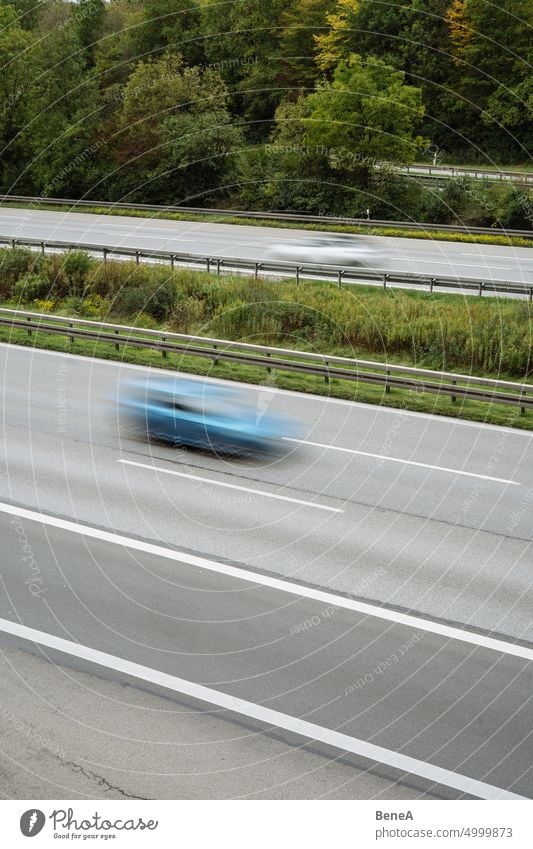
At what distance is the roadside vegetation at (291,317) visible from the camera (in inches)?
1043

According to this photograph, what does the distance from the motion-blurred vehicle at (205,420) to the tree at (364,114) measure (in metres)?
22.8

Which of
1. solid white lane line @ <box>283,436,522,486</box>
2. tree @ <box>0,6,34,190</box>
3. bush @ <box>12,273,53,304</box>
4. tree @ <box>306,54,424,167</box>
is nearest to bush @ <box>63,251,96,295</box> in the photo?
bush @ <box>12,273,53,304</box>

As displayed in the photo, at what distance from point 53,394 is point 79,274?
46.4ft

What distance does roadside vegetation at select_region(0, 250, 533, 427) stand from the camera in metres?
26.5

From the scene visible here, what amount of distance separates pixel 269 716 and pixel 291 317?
22.0 m

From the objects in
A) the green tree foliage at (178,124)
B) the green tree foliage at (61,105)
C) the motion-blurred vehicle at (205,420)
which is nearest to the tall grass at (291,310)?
the motion-blurred vehicle at (205,420)

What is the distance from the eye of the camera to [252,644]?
478 inches

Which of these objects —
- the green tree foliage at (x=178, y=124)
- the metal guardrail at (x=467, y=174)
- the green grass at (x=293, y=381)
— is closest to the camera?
the green grass at (x=293, y=381)

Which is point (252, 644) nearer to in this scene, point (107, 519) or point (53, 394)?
point (107, 519)

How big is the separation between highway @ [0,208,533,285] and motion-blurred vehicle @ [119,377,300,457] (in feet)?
58.2

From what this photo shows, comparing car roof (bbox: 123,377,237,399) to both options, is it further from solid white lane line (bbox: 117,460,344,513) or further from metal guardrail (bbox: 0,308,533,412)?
solid white lane line (bbox: 117,460,344,513)

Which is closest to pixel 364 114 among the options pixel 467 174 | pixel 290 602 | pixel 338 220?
pixel 338 220

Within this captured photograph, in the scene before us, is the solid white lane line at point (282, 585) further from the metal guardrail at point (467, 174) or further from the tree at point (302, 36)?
the metal guardrail at point (467, 174)

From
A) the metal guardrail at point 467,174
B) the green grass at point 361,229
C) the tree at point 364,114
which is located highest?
the tree at point 364,114
